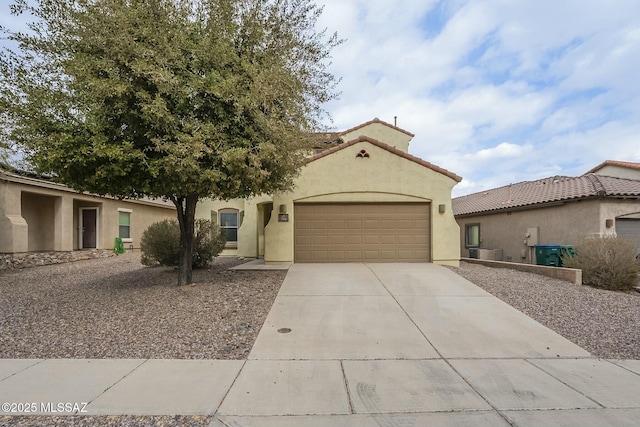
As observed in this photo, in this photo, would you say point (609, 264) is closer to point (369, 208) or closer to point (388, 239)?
point (388, 239)

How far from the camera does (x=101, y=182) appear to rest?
7809mm

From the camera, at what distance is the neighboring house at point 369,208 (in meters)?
12.6

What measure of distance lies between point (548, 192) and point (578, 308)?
10090 mm

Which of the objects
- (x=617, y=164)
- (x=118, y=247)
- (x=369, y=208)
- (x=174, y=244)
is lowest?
(x=118, y=247)

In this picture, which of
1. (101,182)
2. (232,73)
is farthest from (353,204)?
(101,182)

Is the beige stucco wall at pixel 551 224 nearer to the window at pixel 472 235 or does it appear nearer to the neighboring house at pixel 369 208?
the window at pixel 472 235

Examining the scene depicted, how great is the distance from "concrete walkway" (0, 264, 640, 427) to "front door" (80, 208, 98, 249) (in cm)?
1520

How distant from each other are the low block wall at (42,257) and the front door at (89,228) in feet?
2.50

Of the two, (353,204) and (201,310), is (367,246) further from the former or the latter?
(201,310)

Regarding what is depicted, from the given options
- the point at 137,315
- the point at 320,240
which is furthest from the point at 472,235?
the point at 137,315

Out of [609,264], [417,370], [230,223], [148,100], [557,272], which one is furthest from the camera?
[230,223]

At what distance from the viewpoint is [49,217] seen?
17.0m

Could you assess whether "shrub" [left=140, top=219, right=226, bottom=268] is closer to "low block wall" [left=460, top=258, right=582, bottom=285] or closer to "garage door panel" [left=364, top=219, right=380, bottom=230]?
"garage door panel" [left=364, top=219, right=380, bottom=230]

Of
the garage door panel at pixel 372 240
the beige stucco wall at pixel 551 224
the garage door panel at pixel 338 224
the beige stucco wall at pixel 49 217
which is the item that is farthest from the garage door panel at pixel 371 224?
the beige stucco wall at pixel 49 217
